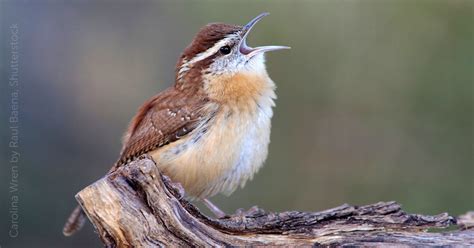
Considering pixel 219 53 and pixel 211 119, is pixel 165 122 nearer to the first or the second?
pixel 211 119

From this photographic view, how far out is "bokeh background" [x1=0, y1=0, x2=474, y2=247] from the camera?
7.56 meters

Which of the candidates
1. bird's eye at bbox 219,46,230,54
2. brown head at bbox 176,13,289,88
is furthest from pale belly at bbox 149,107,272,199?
bird's eye at bbox 219,46,230,54

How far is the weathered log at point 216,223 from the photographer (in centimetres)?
388

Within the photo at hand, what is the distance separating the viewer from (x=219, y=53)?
5.07 m

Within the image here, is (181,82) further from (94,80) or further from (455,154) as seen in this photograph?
(94,80)

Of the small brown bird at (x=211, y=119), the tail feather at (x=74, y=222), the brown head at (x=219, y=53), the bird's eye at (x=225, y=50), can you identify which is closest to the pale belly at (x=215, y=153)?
the small brown bird at (x=211, y=119)

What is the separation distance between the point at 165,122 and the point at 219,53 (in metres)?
0.66

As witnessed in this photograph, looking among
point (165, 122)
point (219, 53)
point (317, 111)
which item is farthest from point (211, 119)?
point (317, 111)

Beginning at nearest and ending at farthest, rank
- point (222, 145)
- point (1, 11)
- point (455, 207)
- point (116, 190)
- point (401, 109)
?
point (116, 190) < point (222, 145) < point (455, 207) < point (401, 109) < point (1, 11)

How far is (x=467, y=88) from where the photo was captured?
7.51m

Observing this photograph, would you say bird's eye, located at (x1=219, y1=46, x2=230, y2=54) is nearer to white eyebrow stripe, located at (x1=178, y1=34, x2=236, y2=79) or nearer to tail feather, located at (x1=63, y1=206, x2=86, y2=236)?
white eyebrow stripe, located at (x1=178, y1=34, x2=236, y2=79)

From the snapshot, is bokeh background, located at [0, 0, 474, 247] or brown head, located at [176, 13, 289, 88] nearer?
brown head, located at [176, 13, 289, 88]

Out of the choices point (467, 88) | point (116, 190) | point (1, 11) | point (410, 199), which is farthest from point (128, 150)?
point (1, 11)

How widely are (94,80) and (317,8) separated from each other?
10.5 feet
